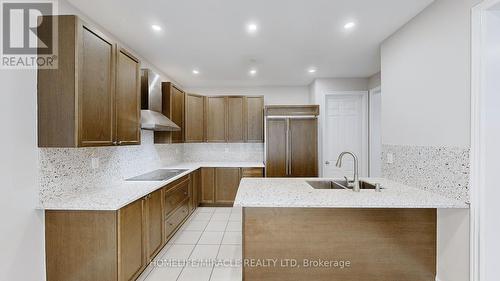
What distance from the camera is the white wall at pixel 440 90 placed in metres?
1.82

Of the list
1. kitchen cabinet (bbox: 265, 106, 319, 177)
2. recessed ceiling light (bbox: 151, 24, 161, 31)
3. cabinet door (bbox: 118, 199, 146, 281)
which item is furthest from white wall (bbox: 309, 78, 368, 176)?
cabinet door (bbox: 118, 199, 146, 281)

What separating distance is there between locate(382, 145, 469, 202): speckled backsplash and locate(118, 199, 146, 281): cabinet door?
2698 mm

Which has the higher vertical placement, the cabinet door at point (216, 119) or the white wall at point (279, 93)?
the white wall at point (279, 93)

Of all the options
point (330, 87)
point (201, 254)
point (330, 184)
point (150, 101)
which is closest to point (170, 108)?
point (150, 101)

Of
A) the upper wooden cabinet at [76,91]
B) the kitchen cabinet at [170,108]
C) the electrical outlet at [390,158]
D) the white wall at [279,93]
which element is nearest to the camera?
the upper wooden cabinet at [76,91]

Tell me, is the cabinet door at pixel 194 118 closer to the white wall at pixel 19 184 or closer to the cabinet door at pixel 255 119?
the cabinet door at pixel 255 119

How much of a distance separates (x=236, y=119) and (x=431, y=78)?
3416 mm

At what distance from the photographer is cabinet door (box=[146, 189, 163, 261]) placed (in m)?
2.43

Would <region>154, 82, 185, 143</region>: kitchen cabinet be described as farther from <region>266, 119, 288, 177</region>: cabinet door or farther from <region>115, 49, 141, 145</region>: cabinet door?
<region>266, 119, 288, 177</region>: cabinet door

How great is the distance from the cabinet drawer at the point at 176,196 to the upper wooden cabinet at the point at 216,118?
4.73 ft

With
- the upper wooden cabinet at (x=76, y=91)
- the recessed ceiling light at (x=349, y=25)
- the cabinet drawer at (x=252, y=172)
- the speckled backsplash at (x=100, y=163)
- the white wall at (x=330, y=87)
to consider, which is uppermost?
the recessed ceiling light at (x=349, y=25)

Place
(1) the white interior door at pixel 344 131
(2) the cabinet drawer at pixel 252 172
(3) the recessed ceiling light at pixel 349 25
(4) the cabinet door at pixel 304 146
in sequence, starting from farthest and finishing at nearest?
(1) the white interior door at pixel 344 131 → (2) the cabinet drawer at pixel 252 172 → (4) the cabinet door at pixel 304 146 → (3) the recessed ceiling light at pixel 349 25

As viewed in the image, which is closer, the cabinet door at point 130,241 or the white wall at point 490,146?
the white wall at point 490,146

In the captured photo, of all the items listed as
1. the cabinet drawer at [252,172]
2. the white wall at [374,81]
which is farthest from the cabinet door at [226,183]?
the white wall at [374,81]
